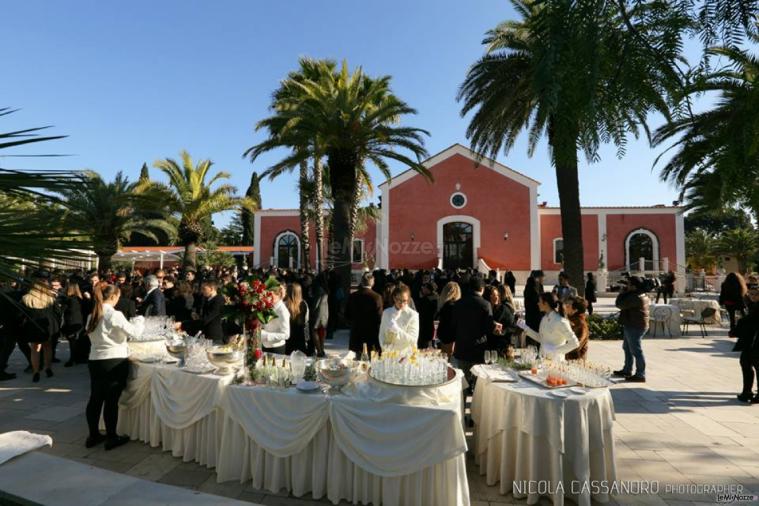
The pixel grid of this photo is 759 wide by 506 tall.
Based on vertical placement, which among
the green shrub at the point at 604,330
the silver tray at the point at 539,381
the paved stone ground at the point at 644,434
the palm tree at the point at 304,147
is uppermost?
the palm tree at the point at 304,147

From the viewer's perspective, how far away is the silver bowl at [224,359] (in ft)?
13.8

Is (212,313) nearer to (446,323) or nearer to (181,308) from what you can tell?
(181,308)

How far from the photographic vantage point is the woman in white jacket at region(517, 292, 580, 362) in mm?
4944

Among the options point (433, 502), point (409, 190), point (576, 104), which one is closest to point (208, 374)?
point (433, 502)

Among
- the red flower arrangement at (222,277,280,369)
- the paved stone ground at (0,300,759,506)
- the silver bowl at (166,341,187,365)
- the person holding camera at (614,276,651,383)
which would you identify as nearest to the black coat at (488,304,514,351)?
the paved stone ground at (0,300,759,506)

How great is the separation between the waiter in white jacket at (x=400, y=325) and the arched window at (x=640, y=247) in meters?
26.2

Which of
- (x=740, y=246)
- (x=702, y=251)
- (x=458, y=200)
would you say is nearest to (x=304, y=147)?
(x=458, y=200)

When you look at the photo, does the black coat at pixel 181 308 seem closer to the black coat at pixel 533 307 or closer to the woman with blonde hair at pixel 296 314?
the woman with blonde hair at pixel 296 314

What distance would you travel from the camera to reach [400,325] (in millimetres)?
5328

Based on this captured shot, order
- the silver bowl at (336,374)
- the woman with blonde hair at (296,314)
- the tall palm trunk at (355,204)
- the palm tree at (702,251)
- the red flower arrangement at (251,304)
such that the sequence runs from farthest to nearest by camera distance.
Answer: the palm tree at (702,251), the tall palm trunk at (355,204), the woman with blonde hair at (296,314), the red flower arrangement at (251,304), the silver bowl at (336,374)

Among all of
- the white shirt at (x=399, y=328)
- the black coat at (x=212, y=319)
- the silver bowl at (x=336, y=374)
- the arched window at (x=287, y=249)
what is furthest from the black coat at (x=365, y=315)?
the arched window at (x=287, y=249)

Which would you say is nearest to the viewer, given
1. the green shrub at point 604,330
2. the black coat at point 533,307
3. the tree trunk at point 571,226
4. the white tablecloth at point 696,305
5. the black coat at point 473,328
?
the black coat at point 473,328

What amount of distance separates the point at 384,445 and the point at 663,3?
3416 millimetres

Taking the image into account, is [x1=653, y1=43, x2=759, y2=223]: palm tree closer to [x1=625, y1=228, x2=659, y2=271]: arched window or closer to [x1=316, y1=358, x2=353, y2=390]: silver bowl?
[x1=316, y1=358, x2=353, y2=390]: silver bowl
